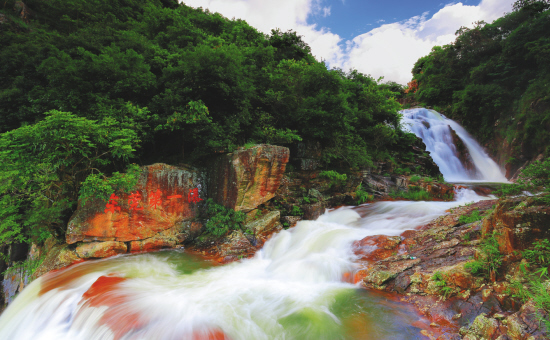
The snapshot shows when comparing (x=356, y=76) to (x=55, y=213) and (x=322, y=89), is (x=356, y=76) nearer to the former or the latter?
(x=322, y=89)

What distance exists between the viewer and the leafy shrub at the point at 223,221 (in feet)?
24.8

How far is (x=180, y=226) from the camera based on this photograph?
7.72 metres

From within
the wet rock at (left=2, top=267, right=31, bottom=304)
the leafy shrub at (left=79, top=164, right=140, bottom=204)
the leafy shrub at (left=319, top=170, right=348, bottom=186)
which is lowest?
the wet rock at (left=2, top=267, right=31, bottom=304)

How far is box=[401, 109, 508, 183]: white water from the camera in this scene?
1580cm

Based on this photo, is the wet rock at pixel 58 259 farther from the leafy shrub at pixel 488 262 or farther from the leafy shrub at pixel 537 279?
the leafy shrub at pixel 537 279

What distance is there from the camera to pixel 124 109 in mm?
7086

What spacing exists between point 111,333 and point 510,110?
2502 cm

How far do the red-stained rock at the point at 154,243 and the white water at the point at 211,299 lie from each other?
0.44 metres

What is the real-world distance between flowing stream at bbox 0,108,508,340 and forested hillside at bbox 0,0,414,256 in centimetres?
241

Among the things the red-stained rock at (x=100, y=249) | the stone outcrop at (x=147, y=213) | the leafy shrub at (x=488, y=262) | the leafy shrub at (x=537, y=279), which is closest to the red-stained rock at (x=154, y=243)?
the stone outcrop at (x=147, y=213)

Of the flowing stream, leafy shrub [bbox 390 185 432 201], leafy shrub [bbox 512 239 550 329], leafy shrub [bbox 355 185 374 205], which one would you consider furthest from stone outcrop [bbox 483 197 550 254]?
leafy shrub [bbox 390 185 432 201]

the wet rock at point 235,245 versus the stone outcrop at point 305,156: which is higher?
the stone outcrop at point 305,156

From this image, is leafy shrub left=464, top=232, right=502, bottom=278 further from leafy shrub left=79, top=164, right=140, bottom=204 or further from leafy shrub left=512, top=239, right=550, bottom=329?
leafy shrub left=79, top=164, right=140, bottom=204

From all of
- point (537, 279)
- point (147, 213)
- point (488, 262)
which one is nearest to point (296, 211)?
point (147, 213)
